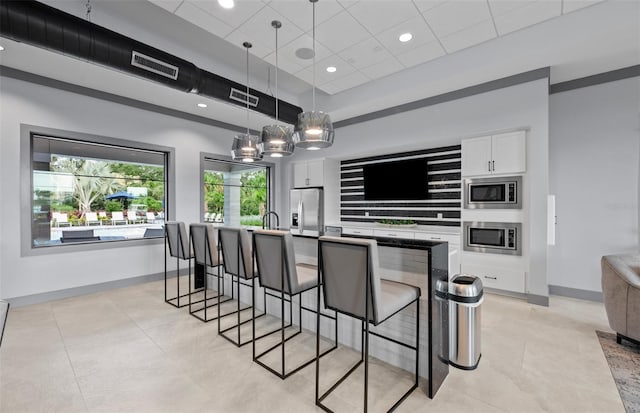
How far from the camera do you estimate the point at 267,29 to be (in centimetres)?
312

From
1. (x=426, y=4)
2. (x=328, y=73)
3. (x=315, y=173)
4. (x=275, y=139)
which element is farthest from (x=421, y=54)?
(x=315, y=173)

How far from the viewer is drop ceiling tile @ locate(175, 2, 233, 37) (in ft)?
9.12

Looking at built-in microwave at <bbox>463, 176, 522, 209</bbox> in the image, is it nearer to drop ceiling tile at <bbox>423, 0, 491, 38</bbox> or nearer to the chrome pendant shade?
drop ceiling tile at <bbox>423, 0, 491, 38</bbox>

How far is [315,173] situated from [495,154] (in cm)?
337

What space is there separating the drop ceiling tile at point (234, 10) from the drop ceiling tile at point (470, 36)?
85.0 inches

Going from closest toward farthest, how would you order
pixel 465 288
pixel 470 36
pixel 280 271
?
→ pixel 465 288, pixel 280 271, pixel 470 36

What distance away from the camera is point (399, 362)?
2250mm

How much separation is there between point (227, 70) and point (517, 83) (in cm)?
414

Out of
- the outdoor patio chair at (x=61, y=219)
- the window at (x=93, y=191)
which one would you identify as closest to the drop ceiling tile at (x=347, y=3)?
the window at (x=93, y=191)

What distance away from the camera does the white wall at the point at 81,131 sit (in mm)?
3535

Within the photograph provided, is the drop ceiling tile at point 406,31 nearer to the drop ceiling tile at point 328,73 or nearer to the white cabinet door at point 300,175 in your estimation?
the drop ceiling tile at point 328,73

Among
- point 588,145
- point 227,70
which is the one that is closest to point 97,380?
point 227,70

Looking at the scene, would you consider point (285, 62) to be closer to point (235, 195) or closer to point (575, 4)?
point (575, 4)

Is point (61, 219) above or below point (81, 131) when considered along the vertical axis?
below
